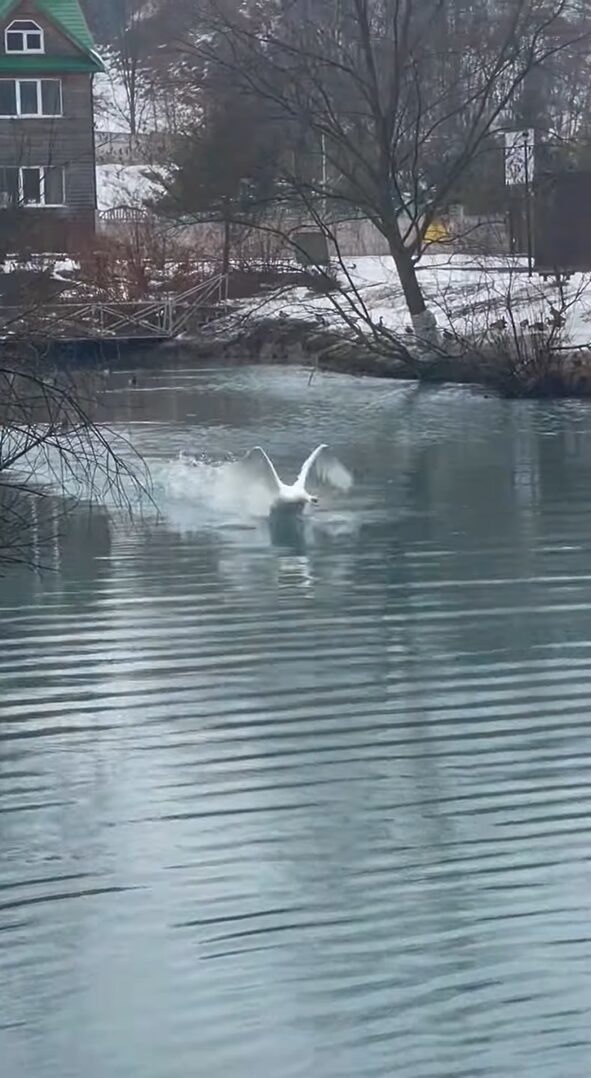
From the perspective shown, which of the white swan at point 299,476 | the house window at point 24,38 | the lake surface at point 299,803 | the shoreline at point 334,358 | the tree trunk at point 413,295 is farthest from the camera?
the house window at point 24,38

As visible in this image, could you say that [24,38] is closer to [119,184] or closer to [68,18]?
[68,18]

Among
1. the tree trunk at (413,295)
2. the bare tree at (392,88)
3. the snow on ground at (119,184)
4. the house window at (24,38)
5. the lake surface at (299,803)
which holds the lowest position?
the lake surface at (299,803)

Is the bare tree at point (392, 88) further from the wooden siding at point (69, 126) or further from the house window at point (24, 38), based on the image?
the house window at point (24, 38)

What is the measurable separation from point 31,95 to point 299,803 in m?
42.0

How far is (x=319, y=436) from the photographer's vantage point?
71.6ft

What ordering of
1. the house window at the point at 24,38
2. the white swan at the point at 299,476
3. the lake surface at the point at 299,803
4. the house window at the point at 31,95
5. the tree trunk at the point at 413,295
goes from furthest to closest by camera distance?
the house window at the point at 31,95 → the house window at the point at 24,38 → the tree trunk at the point at 413,295 → the white swan at the point at 299,476 → the lake surface at the point at 299,803

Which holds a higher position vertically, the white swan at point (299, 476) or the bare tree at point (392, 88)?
the bare tree at point (392, 88)

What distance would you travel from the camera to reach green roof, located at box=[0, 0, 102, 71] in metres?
46.4

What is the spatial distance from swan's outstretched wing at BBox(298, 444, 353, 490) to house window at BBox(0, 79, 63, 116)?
3103cm

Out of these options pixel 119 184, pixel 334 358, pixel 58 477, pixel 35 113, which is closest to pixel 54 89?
pixel 35 113

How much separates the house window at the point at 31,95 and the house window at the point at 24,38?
0.76 metres

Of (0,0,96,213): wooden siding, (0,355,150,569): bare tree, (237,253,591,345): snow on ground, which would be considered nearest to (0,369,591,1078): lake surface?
(0,355,150,569): bare tree

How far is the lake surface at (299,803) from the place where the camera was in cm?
559

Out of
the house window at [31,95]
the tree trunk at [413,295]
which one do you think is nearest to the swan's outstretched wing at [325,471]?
the tree trunk at [413,295]
